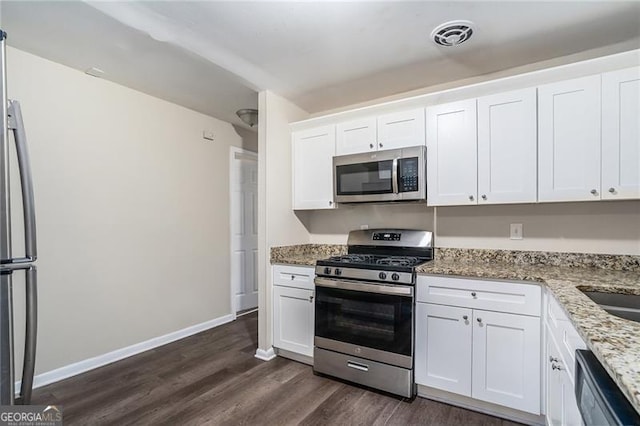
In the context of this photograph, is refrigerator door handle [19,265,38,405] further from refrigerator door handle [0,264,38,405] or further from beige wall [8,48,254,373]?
beige wall [8,48,254,373]

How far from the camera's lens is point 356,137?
9.17 feet

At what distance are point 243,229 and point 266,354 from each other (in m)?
1.81

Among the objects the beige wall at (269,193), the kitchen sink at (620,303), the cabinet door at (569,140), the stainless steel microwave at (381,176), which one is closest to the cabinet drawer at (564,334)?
the kitchen sink at (620,303)

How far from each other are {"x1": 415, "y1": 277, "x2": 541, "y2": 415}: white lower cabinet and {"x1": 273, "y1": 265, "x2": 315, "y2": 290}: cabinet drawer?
89 centimetres

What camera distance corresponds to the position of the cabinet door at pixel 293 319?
2688mm

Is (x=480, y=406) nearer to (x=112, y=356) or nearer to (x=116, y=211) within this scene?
(x=112, y=356)

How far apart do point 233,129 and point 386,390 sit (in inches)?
129

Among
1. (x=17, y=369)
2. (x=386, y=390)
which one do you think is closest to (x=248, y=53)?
(x=386, y=390)

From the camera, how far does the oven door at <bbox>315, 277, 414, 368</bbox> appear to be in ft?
7.20

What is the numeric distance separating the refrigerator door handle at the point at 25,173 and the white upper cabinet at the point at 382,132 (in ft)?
6.81

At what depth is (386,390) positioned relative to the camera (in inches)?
Result: 88.4

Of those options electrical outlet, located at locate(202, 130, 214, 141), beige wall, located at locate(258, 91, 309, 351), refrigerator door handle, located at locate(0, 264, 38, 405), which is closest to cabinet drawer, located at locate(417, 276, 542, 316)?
beige wall, located at locate(258, 91, 309, 351)

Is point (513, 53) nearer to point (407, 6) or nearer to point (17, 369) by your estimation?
point (407, 6)

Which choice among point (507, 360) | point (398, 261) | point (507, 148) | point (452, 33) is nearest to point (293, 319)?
point (398, 261)
